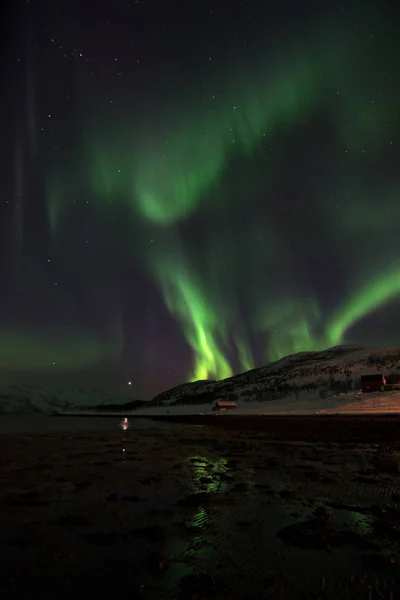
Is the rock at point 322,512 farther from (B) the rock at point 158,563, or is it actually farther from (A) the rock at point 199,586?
(A) the rock at point 199,586

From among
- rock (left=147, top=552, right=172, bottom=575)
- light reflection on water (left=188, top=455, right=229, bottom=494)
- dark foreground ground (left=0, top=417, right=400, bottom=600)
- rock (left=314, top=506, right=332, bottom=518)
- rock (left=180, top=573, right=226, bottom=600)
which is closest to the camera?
rock (left=180, top=573, right=226, bottom=600)

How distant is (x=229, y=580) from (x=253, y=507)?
6.44m

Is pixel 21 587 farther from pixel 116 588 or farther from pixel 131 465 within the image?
pixel 131 465

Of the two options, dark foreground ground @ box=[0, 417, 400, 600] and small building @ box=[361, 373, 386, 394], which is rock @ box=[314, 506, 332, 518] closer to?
dark foreground ground @ box=[0, 417, 400, 600]

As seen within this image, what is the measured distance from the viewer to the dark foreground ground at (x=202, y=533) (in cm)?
816

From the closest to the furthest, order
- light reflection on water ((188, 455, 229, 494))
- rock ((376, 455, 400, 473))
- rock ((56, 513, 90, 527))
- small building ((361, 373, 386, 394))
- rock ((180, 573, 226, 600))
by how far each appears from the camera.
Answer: rock ((180, 573, 226, 600))
rock ((56, 513, 90, 527))
light reflection on water ((188, 455, 229, 494))
rock ((376, 455, 400, 473))
small building ((361, 373, 386, 394))

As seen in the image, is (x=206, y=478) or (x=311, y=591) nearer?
(x=311, y=591)

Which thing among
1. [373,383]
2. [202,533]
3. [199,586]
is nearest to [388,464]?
[202,533]

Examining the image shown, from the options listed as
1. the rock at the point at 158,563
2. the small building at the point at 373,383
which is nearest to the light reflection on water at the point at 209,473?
the rock at the point at 158,563

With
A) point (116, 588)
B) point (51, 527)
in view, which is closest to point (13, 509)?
point (51, 527)

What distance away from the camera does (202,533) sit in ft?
37.6

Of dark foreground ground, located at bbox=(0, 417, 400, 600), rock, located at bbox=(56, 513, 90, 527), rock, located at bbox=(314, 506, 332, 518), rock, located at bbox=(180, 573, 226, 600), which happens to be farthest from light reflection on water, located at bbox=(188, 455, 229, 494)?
rock, located at bbox=(180, 573, 226, 600)

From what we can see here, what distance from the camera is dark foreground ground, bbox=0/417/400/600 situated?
8156 millimetres

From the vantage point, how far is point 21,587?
26.3 feet
